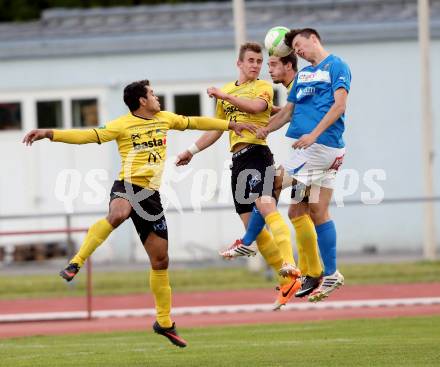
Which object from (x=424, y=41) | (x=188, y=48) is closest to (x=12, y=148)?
(x=188, y=48)

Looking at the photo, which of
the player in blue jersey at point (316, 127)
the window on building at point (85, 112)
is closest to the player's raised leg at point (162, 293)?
the player in blue jersey at point (316, 127)

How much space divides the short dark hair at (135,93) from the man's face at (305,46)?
1517 mm

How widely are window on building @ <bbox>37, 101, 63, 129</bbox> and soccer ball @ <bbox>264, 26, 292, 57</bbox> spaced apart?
14484mm

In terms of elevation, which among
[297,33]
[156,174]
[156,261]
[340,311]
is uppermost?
[297,33]

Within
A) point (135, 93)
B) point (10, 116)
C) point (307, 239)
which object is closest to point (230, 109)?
point (135, 93)

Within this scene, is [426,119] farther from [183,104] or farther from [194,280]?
[183,104]

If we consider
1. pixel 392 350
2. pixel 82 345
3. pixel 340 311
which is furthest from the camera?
pixel 340 311

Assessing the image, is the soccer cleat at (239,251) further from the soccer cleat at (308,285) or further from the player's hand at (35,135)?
the player's hand at (35,135)

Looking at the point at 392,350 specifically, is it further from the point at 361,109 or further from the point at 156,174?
the point at 361,109

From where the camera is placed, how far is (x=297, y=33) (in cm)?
1248

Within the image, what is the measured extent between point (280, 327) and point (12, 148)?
11.8 metres

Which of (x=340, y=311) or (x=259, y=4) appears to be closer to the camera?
(x=340, y=311)

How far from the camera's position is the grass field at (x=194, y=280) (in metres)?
21.9

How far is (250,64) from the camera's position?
1291 cm
